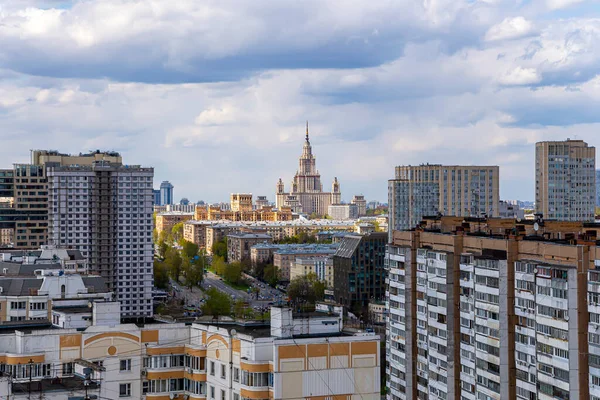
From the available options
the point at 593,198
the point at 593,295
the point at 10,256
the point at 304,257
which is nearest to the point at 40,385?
the point at 593,295

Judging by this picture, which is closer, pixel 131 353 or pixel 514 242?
pixel 131 353

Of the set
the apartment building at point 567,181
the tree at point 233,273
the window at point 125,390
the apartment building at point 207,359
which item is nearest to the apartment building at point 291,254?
the tree at point 233,273

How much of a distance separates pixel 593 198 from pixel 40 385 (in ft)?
366

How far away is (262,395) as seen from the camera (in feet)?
91.8

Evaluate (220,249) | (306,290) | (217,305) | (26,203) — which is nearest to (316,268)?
(306,290)

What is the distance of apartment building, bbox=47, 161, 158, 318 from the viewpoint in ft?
311

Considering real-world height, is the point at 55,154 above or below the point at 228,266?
above

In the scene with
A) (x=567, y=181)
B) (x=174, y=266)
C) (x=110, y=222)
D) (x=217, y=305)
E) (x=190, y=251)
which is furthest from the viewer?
(x=190, y=251)

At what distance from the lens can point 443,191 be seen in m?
145

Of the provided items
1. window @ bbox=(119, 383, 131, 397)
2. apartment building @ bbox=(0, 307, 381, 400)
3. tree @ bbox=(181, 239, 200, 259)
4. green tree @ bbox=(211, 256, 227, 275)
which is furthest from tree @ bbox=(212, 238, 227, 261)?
window @ bbox=(119, 383, 131, 397)

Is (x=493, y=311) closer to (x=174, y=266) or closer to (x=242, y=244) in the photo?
(x=174, y=266)

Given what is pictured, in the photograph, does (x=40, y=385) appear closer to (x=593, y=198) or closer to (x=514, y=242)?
(x=514, y=242)

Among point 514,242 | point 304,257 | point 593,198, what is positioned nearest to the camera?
point 514,242

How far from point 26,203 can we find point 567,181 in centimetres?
6361
